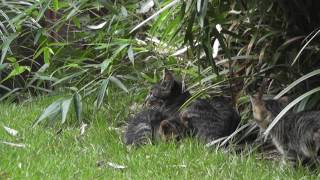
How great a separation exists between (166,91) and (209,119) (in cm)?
75

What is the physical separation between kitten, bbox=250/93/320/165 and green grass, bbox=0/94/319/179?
12cm

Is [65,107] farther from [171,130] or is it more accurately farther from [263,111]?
[263,111]

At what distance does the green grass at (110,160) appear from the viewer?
4.51m

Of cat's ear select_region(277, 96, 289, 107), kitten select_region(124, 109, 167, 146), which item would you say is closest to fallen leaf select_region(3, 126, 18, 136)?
kitten select_region(124, 109, 167, 146)

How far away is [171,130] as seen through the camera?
5.79 metres

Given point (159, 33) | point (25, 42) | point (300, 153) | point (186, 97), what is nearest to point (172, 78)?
point (186, 97)

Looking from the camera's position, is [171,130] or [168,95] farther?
[168,95]

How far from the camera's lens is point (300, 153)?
15.4 ft

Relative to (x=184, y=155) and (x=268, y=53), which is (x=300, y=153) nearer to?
(x=184, y=155)

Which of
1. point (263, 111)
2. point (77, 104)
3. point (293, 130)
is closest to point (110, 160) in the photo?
point (263, 111)

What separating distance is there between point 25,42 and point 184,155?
478 centimetres

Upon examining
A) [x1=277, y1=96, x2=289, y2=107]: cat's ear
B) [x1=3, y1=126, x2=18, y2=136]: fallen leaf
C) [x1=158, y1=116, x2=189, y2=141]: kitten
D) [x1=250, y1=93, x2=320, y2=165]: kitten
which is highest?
[x1=277, y1=96, x2=289, y2=107]: cat's ear

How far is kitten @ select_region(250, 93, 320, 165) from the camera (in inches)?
180

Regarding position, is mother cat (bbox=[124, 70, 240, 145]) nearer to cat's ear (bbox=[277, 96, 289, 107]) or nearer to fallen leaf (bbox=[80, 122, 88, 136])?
fallen leaf (bbox=[80, 122, 88, 136])
